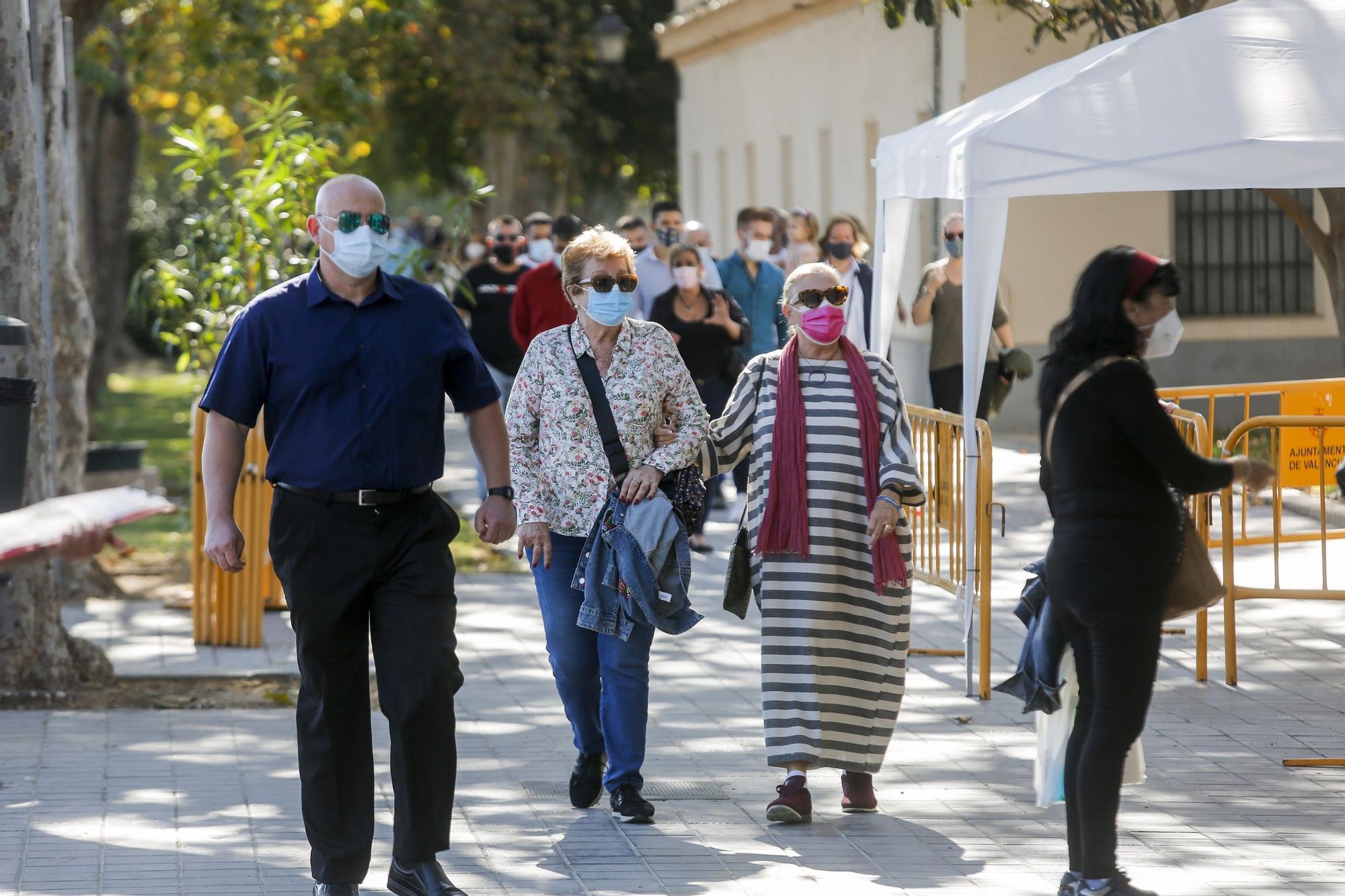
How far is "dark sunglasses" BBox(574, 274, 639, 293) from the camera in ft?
21.2

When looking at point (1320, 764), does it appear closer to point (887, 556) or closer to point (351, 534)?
point (887, 556)

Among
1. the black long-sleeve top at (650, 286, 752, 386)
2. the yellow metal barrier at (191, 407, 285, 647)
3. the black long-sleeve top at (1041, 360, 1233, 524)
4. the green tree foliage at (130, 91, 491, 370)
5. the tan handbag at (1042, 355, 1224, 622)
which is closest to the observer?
the black long-sleeve top at (1041, 360, 1233, 524)

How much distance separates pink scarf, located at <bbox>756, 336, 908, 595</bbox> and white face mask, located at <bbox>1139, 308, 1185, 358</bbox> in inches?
40.2

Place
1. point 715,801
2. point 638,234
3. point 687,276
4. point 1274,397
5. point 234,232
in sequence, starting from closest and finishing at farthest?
point 715,801
point 1274,397
point 234,232
point 687,276
point 638,234

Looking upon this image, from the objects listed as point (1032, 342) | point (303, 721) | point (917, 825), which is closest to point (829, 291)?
point (917, 825)

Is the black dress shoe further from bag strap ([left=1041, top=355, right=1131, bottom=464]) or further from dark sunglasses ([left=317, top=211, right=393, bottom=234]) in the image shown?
bag strap ([left=1041, top=355, right=1131, bottom=464])

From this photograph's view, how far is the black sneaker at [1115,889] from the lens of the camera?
533 centimetres

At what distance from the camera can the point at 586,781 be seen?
666 centimetres

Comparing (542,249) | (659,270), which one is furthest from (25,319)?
(542,249)

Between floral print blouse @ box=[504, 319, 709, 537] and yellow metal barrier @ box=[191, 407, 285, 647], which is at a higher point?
floral print blouse @ box=[504, 319, 709, 537]

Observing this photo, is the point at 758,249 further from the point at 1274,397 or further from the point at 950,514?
the point at 950,514

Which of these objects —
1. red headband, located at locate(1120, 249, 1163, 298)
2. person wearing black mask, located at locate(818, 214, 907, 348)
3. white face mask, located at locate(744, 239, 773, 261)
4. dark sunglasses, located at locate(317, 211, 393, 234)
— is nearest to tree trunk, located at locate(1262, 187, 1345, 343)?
person wearing black mask, located at locate(818, 214, 907, 348)

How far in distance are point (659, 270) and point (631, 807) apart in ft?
24.2

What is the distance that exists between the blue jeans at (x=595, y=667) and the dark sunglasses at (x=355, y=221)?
1.36 meters
